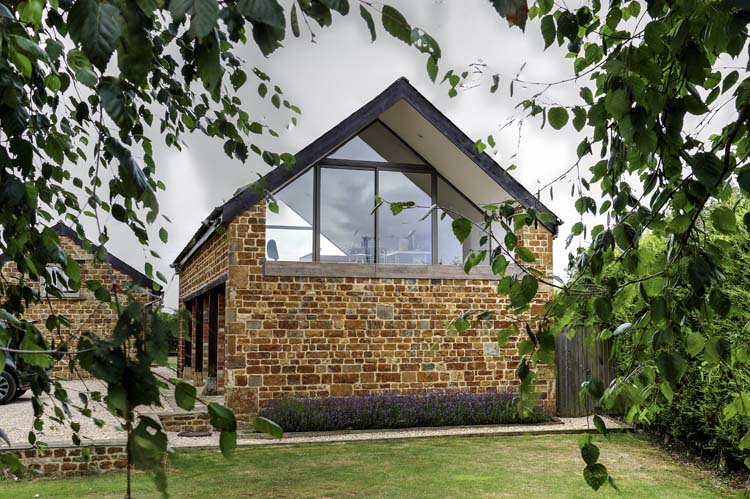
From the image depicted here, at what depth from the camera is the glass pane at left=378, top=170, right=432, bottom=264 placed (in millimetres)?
11742

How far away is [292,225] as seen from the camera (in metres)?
11.4

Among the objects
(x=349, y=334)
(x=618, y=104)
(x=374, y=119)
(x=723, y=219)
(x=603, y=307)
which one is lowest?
(x=349, y=334)

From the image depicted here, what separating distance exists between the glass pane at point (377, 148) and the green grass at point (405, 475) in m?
4.90

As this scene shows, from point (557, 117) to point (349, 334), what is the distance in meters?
9.37

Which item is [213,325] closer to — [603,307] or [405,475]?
[405,475]

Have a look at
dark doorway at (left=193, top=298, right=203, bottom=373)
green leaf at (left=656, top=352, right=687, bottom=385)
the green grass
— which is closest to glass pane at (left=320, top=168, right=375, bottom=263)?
the green grass

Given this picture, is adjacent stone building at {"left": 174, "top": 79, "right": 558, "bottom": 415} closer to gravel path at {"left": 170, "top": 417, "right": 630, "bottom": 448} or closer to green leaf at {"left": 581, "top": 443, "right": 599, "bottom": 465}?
gravel path at {"left": 170, "top": 417, "right": 630, "bottom": 448}

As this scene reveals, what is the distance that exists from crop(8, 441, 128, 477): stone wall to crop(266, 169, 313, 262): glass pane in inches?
165

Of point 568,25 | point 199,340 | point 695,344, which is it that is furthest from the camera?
point 199,340

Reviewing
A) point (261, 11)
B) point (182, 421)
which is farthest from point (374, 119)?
point (261, 11)

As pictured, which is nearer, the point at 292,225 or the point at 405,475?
the point at 405,475

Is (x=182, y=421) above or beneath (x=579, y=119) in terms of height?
beneath

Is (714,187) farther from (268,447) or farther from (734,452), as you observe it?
(268,447)

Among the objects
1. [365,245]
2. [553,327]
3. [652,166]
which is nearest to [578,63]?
[652,166]
